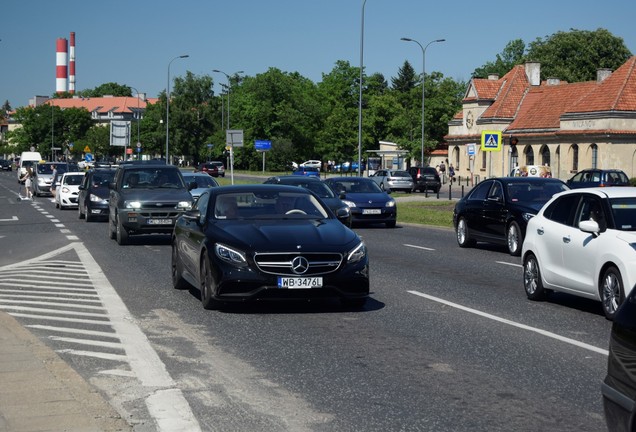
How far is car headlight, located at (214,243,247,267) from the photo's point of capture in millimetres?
11633

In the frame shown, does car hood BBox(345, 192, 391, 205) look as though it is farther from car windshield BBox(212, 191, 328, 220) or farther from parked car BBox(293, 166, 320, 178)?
parked car BBox(293, 166, 320, 178)

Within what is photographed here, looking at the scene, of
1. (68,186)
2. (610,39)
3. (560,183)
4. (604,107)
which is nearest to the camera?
(560,183)

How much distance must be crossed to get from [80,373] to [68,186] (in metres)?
34.9

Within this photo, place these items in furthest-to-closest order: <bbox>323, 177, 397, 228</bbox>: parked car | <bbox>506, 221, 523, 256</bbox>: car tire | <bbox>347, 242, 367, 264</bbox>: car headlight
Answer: <bbox>323, 177, 397, 228</bbox>: parked car, <bbox>506, 221, 523, 256</bbox>: car tire, <bbox>347, 242, 367, 264</bbox>: car headlight

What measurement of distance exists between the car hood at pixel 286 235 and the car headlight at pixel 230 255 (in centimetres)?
8

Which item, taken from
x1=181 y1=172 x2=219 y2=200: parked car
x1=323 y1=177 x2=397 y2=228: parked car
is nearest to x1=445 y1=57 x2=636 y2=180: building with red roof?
x1=181 y1=172 x2=219 y2=200: parked car

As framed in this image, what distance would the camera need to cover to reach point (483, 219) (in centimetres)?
2261

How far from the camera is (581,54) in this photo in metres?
108

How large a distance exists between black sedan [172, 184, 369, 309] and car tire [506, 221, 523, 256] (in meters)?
9.07

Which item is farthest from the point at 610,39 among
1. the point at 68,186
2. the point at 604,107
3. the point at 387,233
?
the point at 387,233

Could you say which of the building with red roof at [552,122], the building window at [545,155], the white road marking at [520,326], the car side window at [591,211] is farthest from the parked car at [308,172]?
the car side window at [591,211]

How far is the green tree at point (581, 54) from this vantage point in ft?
350

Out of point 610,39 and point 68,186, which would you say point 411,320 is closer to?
point 68,186

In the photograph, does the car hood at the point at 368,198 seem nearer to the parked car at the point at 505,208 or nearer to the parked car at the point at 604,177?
the parked car at the point at 505,208
